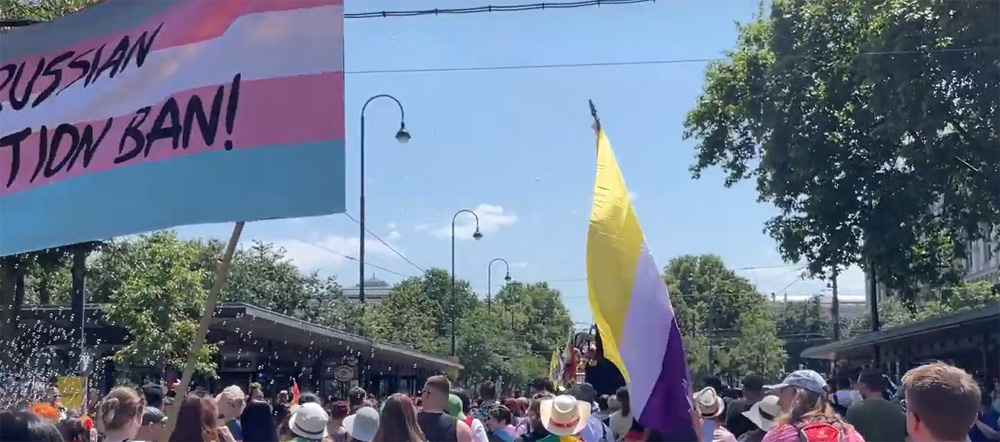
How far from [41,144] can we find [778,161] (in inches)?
881

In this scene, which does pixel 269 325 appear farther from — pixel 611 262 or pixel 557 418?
pixel 611 262

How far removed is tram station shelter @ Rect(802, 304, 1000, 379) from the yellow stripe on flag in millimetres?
14780

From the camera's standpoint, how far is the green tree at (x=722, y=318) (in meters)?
90.4

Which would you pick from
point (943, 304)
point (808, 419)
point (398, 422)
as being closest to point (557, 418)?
point (398, 422)

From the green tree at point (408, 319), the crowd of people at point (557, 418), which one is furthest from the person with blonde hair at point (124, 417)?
the green tree at point (408, 319)

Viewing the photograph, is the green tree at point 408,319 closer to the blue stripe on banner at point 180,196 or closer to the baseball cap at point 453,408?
the baseball cap at point 453,408

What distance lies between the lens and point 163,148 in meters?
4.16

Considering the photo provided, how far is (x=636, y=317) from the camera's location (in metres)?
5.60

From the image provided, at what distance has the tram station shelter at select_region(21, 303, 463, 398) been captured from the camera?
21922 mm

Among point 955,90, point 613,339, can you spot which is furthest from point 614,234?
point 955,90

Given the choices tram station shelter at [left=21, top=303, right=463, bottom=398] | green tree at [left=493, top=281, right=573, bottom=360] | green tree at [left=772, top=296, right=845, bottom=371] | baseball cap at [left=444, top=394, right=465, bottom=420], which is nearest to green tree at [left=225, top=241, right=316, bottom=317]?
tram station shelter at [left=21, top=303, right=463, bottom=398]

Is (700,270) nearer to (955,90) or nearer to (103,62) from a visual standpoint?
(955,90)

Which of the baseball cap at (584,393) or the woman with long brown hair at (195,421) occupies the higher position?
the woman with long brown hair at (195,421)

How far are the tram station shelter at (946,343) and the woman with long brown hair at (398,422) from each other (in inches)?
585
